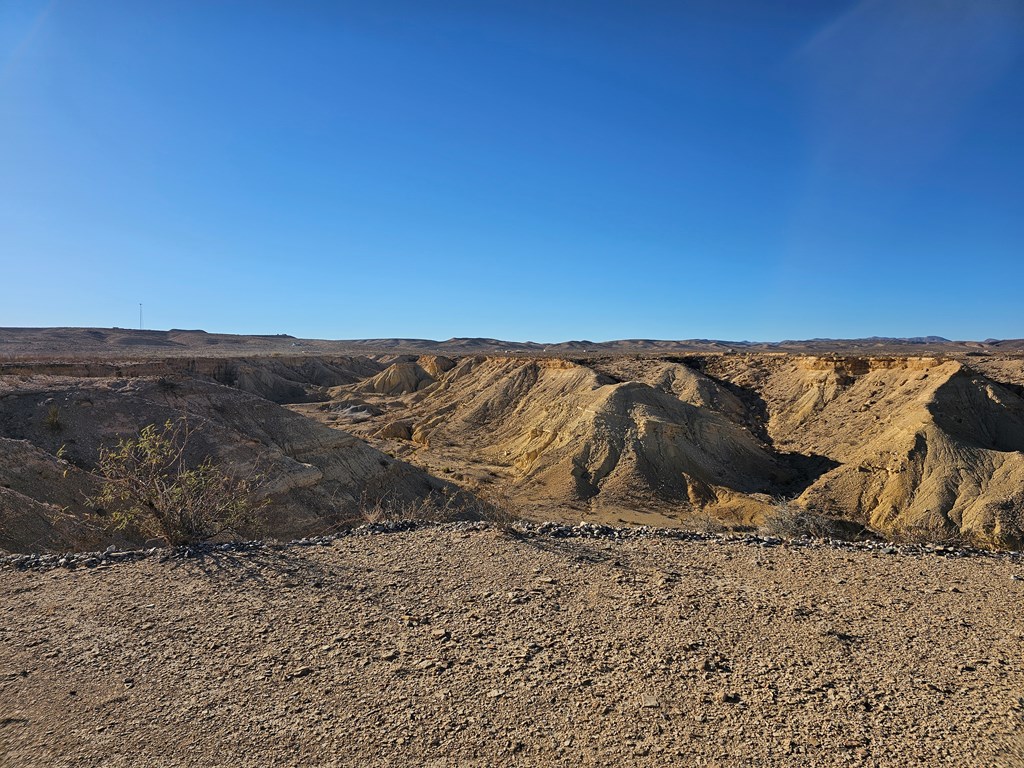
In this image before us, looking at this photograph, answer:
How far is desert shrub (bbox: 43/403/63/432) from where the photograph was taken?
15680mm

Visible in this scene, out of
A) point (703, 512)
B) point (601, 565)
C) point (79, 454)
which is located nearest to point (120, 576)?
point (601, 565)

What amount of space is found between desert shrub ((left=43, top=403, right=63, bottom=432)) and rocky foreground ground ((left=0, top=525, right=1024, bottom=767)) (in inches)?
474

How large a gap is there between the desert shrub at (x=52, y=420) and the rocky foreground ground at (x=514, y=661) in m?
12.0

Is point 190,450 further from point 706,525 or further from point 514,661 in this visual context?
point 514,661

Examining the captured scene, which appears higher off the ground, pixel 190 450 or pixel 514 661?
pixel 190 450

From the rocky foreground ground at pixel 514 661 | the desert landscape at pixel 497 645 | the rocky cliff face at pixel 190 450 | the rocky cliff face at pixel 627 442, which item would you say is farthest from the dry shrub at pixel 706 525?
the rocky cliff face at pixel 190 450

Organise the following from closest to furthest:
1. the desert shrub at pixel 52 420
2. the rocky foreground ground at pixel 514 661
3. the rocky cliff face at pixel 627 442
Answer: the rocky foreground ground at pixel 514 661 → the desert shrub at pixel 52 420 → the rocky cliff face at pixel 627 442

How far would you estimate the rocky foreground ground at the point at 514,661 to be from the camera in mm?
3658

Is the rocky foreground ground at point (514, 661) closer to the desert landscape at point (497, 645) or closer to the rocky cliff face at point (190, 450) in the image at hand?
the desert landscape at point (497, 645)

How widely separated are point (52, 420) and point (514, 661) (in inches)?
679

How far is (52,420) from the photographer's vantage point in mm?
15734

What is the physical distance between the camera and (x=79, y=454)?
50.0ft

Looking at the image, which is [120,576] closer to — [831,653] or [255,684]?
[255,684]

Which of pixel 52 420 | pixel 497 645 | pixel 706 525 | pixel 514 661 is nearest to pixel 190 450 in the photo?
pixel 52 420
